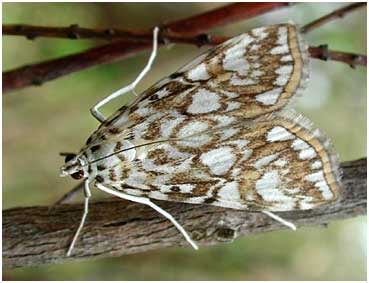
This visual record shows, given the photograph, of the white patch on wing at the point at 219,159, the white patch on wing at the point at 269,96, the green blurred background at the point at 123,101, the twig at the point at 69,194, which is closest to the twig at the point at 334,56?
the white patch on wing at the point at 269,96

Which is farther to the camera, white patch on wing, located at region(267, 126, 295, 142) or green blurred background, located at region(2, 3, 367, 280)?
green blurred background, located at region(2, 3, 367, 280)

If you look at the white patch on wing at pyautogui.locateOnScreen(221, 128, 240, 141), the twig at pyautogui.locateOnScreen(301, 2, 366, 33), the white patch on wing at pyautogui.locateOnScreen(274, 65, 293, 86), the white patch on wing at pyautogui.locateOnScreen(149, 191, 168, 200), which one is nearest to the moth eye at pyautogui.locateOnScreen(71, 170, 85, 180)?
the white patch on wing at pyautogui.locateOnScreen(149, 191, 168, 200)

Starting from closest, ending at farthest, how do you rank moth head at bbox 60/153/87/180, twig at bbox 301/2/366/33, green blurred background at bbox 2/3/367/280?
1. moth head at bbox 60/153/87/180
2. twig at bbox 301/2/366/33
3. green blurred background at bbox 2/3/367/280

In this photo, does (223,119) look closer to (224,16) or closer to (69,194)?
(224,16)

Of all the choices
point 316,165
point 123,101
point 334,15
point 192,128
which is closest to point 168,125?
point 192,128

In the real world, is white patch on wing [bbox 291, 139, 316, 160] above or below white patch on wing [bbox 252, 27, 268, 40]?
below

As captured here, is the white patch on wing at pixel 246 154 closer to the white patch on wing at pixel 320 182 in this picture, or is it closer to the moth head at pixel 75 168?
the white patch on wing at pixel 320 182

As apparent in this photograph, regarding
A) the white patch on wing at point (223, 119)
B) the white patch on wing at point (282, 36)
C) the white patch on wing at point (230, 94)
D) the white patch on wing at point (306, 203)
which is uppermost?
the white patch on wing at point (282, 36)

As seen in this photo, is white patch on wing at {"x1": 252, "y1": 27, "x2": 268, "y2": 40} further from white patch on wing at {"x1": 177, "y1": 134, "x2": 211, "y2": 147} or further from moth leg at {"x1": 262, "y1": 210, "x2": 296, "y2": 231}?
moth leg at {"x1": 262, "y1": 210, "x2": 296, "y2": 231}
